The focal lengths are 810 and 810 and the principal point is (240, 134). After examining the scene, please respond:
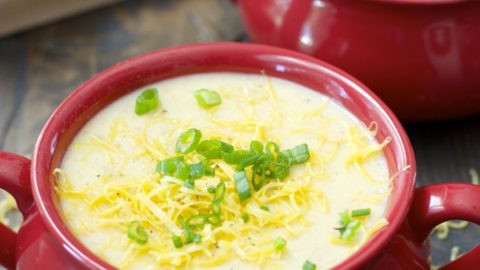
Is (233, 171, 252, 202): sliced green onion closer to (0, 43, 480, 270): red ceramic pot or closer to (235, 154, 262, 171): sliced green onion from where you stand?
(235, 154, 262, 171): sliced green onion

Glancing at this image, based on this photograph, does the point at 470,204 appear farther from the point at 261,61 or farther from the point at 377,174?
the point at 261,61

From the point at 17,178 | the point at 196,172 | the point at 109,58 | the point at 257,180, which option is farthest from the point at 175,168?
the point at 109,58

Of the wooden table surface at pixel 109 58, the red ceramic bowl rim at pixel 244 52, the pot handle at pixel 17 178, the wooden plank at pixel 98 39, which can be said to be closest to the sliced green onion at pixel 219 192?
the red ceramic bowl rim at pixel 244 52

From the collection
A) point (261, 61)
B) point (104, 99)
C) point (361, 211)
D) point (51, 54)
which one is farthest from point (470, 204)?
point (51, 54)

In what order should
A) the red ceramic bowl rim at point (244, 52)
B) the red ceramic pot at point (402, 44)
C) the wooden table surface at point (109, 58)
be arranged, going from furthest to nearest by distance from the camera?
the wooden table surface at point (109, 58), the red ceramic pot at point (402, 44), the red ceramic bowl rim at point (244, 52)

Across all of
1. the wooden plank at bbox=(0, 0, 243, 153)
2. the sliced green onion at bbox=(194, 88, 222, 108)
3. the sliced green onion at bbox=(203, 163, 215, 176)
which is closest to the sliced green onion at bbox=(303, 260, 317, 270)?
the sliced green onion at bbox=(203, 163, 215, 176)

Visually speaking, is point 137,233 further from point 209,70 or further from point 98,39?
point 98,39

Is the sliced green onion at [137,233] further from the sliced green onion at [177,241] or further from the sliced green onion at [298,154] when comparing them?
the sliced green onion at [298,154]
